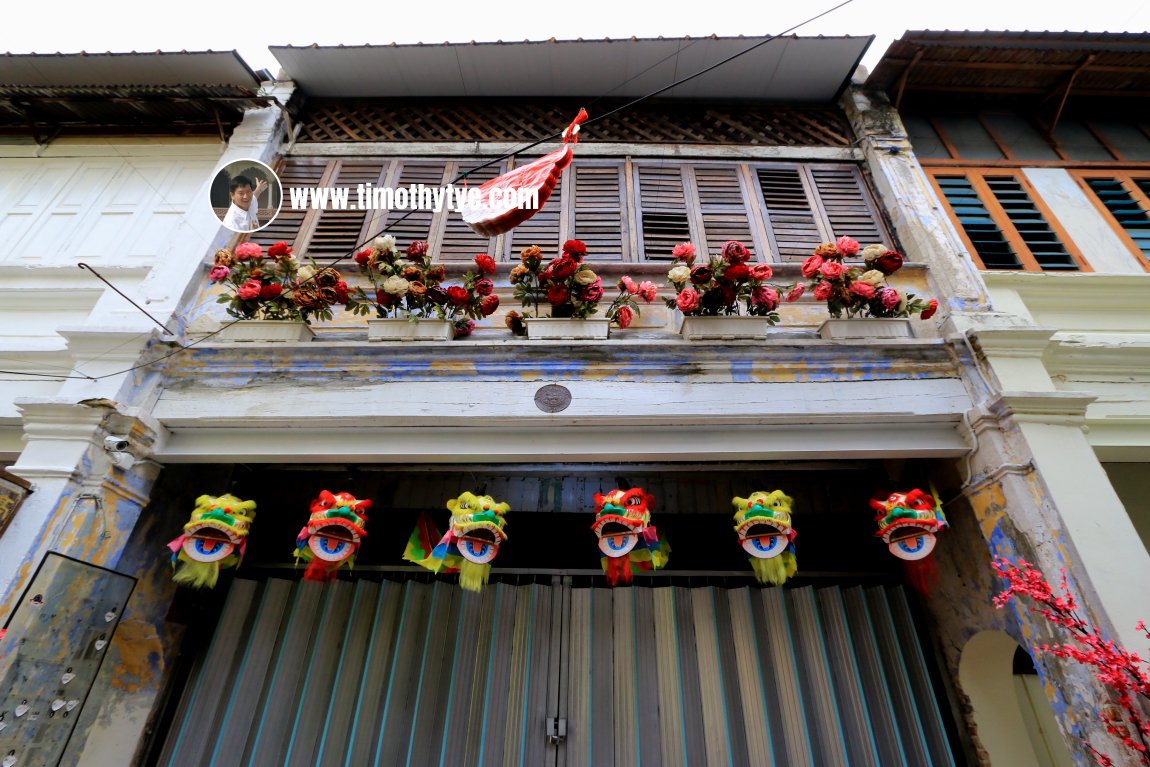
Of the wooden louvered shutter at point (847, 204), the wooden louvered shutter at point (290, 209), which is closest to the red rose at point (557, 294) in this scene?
the wooden louvered shutter at point (290, 209)

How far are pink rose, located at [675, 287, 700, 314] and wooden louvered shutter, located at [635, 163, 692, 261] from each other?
124 cm

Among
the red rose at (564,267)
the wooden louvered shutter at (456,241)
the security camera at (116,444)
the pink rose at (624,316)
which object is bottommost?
the security camera at (116,444)

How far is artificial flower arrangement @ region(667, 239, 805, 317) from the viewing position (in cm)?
418

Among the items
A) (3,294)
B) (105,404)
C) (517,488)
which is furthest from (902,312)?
(3,294)

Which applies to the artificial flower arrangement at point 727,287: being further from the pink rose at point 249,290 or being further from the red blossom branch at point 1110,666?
the pink rose at point 249,290

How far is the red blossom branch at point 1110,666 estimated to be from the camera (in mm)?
2574

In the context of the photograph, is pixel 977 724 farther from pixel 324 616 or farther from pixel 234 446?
pixel 234 446

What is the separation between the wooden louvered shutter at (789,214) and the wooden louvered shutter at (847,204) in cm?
15

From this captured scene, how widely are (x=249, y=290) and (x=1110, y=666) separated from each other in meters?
5.81

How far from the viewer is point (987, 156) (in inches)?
244

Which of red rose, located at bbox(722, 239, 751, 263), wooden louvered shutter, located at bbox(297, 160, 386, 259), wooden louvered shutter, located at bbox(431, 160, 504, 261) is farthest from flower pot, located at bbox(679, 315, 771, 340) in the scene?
wooden louvered shutter, located at bbox(297, 160, 386, 259)

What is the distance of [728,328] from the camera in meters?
4.21

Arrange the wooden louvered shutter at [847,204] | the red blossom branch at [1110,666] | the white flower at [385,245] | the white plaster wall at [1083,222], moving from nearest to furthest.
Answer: the red blossom branch at [1110,666] → the white flower at [385,245] → the white plaster wall at [1083,222] → the wooden louvered shutter at [847,204]

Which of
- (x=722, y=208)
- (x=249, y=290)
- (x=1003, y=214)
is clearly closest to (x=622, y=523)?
(x=249, y=290)
